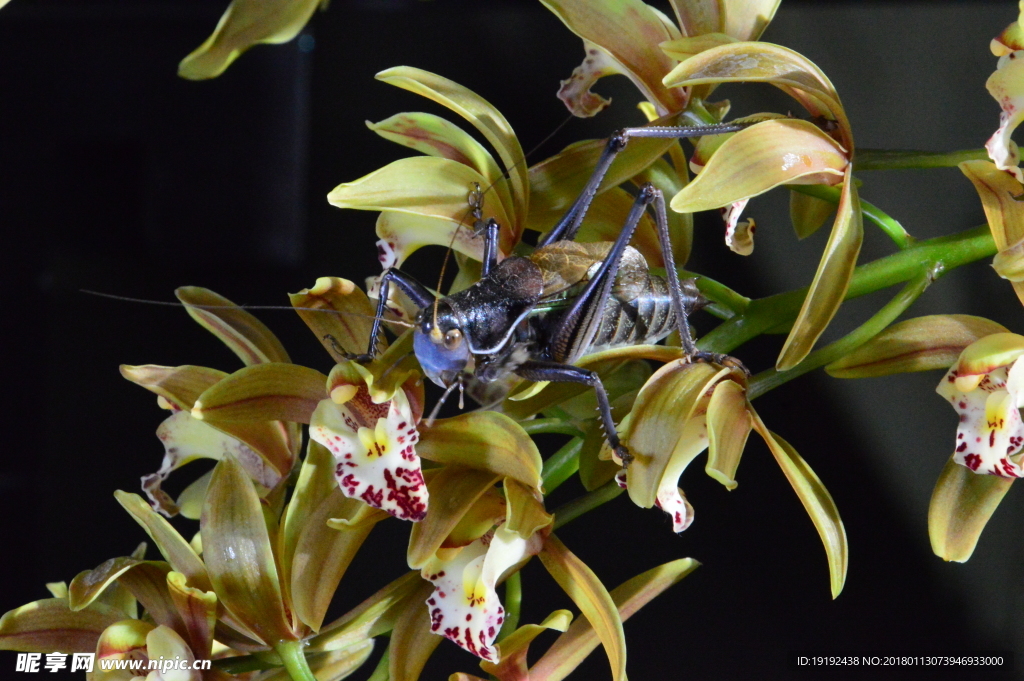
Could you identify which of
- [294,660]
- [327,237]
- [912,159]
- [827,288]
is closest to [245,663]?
[294,660]

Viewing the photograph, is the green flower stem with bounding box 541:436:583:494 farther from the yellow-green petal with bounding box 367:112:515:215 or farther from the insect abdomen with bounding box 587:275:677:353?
the yellow-green petal with bounding box 367:112:515:215

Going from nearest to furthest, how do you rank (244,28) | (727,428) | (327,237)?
(727,428) < (244,28) < (327,237)

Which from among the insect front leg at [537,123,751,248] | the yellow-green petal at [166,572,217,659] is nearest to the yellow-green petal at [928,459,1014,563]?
the insect front leg at [537,123,751,248]

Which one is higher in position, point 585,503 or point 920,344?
point 920,344

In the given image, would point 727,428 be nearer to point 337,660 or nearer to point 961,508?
point 961,508

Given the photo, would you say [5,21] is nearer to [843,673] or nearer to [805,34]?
[805,34]

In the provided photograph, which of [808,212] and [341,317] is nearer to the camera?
[341,317]

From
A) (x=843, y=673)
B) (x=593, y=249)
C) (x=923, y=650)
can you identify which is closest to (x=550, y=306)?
(x=593, y=249)
